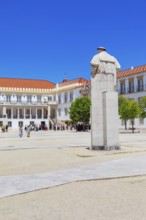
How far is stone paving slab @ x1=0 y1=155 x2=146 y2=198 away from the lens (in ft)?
21.6

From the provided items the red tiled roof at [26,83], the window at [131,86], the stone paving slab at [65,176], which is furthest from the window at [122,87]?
the stone paving slab at [65,176]

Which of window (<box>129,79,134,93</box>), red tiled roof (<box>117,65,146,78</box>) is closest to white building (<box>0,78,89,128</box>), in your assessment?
red tiled roof (<box>117,65,146,78</box>)

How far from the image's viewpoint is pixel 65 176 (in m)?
7.81

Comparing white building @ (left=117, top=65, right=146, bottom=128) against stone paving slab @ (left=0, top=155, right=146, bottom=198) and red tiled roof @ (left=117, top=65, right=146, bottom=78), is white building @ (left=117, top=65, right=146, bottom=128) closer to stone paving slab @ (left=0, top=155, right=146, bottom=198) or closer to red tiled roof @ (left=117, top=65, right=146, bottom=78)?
red tiled roof @ (left=117, top=65, right=146, bottom=78)

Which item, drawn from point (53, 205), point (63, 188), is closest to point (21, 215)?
point (53, 205)

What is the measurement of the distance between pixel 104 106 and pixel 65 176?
6919 millimetres

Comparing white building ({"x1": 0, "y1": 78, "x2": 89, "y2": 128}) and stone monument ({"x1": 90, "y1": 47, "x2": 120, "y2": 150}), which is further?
white building ({"x1": 0, "y1": 78, "x2": 89, "y2": 128})

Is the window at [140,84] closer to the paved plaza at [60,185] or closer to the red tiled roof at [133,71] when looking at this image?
the red tiled roof at [133,71]

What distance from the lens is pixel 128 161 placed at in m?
10.4

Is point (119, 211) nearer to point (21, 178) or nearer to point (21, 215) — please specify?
point (21, 215)

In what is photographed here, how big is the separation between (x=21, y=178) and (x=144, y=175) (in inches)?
117

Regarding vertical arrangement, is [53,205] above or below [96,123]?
below

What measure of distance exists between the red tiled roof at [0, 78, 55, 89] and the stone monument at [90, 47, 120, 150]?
68.9 metres

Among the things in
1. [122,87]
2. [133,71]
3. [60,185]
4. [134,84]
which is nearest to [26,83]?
[122,87]
